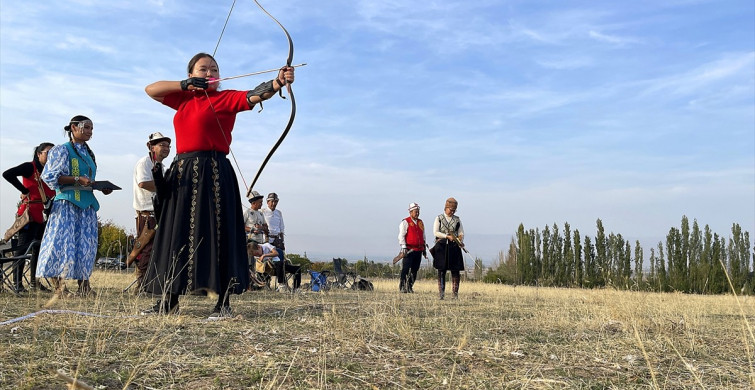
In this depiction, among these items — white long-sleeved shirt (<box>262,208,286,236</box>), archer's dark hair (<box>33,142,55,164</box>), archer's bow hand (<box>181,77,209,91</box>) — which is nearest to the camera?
archer's bow hand (<box>181,77,209,91</box>)

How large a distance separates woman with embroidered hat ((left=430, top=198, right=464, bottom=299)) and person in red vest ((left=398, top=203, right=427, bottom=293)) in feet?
2.86

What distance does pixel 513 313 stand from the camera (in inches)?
260

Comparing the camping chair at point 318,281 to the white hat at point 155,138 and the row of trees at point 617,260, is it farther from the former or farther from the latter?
the row of trees at point 617,260

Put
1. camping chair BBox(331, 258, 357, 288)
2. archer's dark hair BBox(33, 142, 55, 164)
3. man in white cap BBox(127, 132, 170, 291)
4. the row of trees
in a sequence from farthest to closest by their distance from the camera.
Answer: the row of trees, camping chair BBox(331, 258, 357, 288), archer's dark hair BBox(33, 142, 55, 164), man in white cap BBox(127, 132, 170, 291)

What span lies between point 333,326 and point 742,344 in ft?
9.26

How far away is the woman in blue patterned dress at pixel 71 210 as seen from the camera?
20.8 feet

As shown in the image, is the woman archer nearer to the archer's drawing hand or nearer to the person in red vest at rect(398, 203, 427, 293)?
the archer's drawing hand

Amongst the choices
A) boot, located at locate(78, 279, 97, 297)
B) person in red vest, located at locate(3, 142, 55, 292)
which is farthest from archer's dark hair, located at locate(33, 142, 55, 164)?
boot, located at locate(78, 279, 97, 297)

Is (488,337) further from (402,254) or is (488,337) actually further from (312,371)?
(402,254)

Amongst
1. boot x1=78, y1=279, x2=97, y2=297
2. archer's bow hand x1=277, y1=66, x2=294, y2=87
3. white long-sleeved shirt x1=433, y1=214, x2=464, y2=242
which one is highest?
archer's bow hand x1=277, y1=66, x2=294, y2=87

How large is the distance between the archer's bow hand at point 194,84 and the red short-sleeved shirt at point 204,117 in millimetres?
173

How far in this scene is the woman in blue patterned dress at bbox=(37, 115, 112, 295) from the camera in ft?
20.8

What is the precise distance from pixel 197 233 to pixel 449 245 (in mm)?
6294

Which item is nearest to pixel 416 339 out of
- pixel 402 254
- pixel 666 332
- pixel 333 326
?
pixel 333 326
